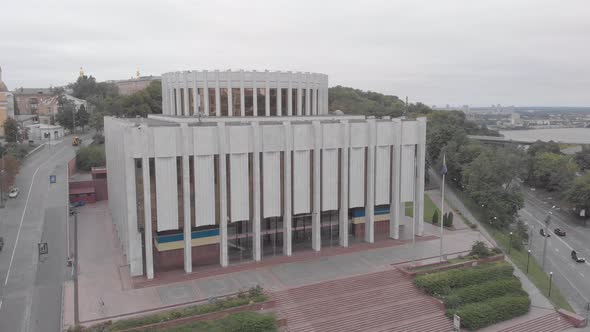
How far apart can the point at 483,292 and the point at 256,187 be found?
707 inches

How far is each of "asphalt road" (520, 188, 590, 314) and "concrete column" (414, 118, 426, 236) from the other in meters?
12.8

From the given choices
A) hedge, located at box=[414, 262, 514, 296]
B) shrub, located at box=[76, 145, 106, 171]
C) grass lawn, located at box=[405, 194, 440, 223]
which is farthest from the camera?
shrub, located at box=[76, 145, 106, 171]

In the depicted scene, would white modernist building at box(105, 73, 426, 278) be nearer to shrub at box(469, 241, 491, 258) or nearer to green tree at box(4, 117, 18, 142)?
shrub at box(469, 241, 491, 258)

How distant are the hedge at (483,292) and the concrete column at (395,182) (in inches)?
372

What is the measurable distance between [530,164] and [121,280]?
73.2 metres

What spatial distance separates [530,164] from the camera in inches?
3221

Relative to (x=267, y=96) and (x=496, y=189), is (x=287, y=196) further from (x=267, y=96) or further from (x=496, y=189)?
(x=496, y=189)

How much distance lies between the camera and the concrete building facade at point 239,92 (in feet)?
136

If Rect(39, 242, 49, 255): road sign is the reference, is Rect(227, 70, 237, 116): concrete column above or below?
above

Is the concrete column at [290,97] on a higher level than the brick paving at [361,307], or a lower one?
higher

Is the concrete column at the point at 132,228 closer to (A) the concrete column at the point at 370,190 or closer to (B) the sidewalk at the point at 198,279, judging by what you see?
(B) the sidewalk at the point at 198,279

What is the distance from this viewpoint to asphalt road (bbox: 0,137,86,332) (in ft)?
92.7

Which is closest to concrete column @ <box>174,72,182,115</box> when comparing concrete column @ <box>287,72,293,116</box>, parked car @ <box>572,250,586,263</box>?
concrete column @ <box>287,72,293,116</box>

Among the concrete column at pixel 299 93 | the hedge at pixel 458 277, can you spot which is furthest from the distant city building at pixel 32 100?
the hedge at pixel 458 277
